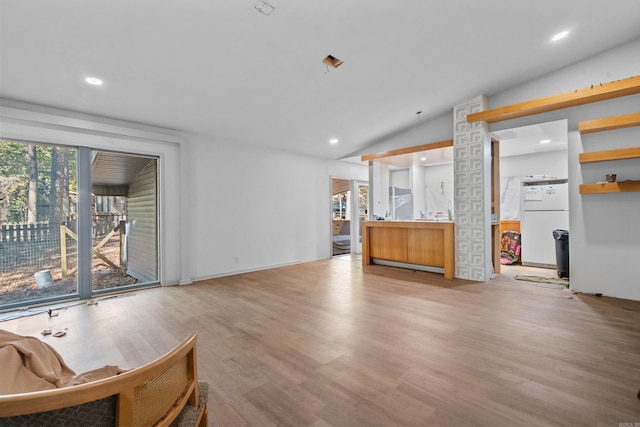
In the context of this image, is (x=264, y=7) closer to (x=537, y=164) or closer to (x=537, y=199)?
(x=537, y=199)

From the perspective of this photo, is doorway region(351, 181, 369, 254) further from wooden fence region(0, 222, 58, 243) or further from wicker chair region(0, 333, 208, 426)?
wicker chair region(0, 333, 208, 426)

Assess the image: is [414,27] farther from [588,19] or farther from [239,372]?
[239,372]

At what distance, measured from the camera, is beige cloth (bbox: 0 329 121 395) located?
2.97 feet

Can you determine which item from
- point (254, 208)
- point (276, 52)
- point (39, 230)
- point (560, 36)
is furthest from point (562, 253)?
point (39, 230)

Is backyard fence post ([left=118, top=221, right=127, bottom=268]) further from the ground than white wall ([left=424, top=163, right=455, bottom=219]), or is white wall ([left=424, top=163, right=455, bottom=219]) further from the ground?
white wall ([left=424, top=163, right=455, bottom=219])

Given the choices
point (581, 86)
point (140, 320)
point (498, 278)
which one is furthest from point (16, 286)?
point (581, 86)

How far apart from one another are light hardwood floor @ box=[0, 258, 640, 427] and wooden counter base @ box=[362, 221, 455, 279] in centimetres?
98

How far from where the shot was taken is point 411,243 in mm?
5859

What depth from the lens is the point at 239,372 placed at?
2.21 metres

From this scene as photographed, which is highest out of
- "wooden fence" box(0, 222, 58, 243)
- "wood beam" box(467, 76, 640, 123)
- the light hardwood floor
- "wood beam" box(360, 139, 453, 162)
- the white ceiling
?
the white ceiling

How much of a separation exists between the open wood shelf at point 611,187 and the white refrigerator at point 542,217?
1.95 metres

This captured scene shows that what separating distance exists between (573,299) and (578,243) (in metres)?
0.88

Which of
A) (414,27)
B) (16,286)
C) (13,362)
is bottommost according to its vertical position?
(16,286)

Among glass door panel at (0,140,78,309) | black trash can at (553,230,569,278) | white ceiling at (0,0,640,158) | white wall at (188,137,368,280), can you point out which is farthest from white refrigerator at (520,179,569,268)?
glass door panel at (0,140,78,309)
